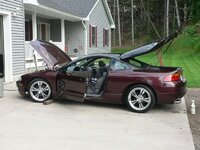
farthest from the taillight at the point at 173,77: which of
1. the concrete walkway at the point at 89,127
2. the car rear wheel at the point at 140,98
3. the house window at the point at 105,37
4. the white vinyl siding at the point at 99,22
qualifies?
the house window at the point at 105,37

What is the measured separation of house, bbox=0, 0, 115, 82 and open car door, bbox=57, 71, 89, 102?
459cm

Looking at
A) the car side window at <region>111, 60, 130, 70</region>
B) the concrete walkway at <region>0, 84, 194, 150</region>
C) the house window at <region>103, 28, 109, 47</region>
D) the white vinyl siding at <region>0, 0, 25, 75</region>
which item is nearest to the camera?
the concrete walkway at <region>0, 84, 194, 150</region>

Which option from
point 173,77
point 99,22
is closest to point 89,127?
point 173,77

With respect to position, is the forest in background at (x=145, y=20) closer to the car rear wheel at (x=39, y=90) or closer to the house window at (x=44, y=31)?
the house window at (x=44, y=31)

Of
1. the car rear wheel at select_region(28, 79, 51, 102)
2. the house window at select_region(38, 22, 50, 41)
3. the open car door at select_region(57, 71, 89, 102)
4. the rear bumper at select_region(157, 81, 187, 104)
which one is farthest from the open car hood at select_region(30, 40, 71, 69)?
the house window at select_region(38, 22, 50, 41)

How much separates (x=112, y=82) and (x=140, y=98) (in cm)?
76

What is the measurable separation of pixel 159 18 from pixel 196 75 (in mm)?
36910

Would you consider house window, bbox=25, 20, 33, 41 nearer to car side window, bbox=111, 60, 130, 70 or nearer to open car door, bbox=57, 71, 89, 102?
open car door, bbox=57, 71, 89, 102

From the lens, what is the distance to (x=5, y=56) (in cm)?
1284

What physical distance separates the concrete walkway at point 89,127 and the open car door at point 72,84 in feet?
1.01

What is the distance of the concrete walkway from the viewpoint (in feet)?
19.1

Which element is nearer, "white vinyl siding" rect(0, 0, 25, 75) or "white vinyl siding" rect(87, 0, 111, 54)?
"white vinyl siding" rect(0, 0, 25, 75)

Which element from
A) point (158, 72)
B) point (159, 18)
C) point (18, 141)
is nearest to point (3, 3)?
point (158, 72)

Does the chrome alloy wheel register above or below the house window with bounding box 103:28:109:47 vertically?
below
